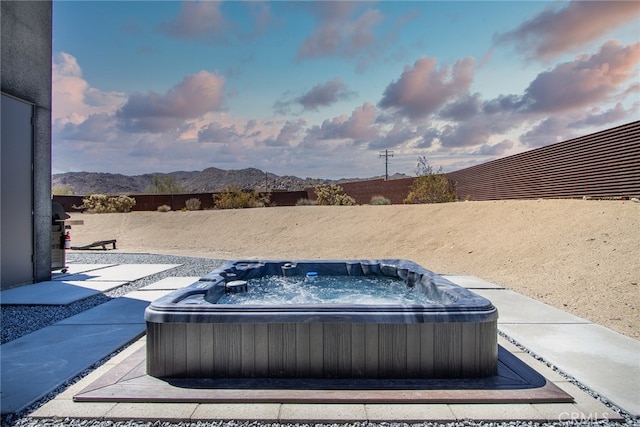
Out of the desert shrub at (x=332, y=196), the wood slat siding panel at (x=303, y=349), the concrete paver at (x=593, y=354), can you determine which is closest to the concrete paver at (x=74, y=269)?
the wood slat siding panel at (x=303, y=349)

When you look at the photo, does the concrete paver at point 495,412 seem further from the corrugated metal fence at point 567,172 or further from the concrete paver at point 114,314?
the corrugated metal fence at point 567,172

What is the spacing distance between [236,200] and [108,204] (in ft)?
27.8

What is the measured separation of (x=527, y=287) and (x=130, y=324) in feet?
19.7

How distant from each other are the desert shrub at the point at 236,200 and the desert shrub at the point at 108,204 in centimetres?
572

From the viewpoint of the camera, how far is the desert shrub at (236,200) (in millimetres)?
21812

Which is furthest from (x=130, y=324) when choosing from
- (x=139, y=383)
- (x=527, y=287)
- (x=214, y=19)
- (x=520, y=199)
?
(x=520, y=199)

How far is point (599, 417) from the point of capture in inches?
93.8

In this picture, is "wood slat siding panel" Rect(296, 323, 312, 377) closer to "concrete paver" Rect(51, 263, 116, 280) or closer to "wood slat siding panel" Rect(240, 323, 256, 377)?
"wood slat siding panel" Rect(240, 323, 256, 377)

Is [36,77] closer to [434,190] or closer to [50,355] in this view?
[50,355]

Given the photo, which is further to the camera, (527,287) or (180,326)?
(527,287)

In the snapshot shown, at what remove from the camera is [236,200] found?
21891mm

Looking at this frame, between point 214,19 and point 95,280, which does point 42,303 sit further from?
point 214,19

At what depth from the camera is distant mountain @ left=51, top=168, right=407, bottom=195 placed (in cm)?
5415

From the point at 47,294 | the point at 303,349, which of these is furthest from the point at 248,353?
the point at 47,294
